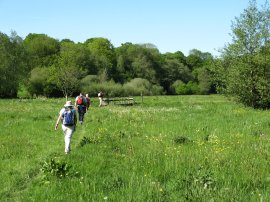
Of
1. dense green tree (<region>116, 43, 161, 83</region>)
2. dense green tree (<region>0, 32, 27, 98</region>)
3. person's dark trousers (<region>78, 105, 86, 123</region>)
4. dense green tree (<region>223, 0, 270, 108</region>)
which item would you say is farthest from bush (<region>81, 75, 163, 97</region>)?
person's dark trousers (<region>78, 105, 86, 123</region>)

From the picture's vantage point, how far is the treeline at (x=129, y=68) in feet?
116

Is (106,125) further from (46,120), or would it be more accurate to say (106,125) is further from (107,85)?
(107,85)

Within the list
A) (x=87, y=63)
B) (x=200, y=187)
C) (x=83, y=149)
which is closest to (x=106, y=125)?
(x=83, y=149)

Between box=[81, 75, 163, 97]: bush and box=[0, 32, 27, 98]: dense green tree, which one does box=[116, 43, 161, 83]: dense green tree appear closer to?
box=[81, 75, 163, 97]: bush

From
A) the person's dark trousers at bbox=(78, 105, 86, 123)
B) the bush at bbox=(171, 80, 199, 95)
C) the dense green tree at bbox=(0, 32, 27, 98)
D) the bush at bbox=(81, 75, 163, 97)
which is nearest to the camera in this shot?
the person's dark trousers at bbox=(78, 105, 86, 123)

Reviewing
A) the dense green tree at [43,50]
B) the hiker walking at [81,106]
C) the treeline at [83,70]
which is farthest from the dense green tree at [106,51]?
the hiker walking at [81,106]

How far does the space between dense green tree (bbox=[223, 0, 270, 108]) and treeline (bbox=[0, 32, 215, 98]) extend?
207 inches

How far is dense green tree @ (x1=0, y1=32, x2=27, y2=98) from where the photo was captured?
63.1m

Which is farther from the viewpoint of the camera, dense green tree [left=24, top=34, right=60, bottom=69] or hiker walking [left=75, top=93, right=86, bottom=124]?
dense green tree [left=24, top=34, right=60, bottom=69]

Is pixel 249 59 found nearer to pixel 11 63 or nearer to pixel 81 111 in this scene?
pixel 81 111

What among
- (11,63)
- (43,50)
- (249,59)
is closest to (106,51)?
(43,50)

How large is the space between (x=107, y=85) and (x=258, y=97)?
41.6 m

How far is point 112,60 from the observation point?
105812 mm

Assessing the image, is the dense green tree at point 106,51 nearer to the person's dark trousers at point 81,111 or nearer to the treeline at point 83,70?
the treeline at point 83,70
